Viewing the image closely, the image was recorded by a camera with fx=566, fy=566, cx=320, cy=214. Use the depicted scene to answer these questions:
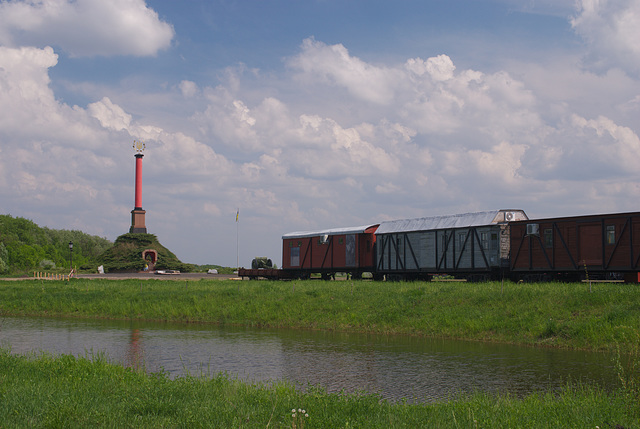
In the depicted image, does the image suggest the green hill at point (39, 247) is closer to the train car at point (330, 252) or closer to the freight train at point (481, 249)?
the train car at point (330, 252)

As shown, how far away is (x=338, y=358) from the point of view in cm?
1964

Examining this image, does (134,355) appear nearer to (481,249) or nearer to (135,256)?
(481,249)

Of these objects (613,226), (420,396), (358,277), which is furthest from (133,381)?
(358,277)

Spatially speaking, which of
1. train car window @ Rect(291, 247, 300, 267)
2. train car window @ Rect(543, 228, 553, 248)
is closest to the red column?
train car window @ Rect(291, 247, 300, 267)

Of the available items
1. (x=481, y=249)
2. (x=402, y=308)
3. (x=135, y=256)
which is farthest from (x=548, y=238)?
(x=135, y=256)

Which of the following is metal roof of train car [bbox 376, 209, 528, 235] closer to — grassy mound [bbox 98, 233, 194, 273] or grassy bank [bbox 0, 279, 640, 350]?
grassy bank [bbox 0, 279, 640, 350]

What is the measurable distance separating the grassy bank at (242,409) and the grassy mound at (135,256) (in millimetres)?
73806

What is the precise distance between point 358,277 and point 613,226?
22.3 metres

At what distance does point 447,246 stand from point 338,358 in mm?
22834

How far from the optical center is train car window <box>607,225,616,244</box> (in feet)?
102

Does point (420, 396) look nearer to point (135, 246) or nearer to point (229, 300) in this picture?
point (229, 300)

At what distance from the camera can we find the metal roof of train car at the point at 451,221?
38062 millimetres

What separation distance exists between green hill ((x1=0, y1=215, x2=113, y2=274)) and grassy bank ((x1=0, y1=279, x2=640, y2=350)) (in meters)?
49.4

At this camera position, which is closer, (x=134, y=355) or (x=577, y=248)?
(x=134, y=355)
